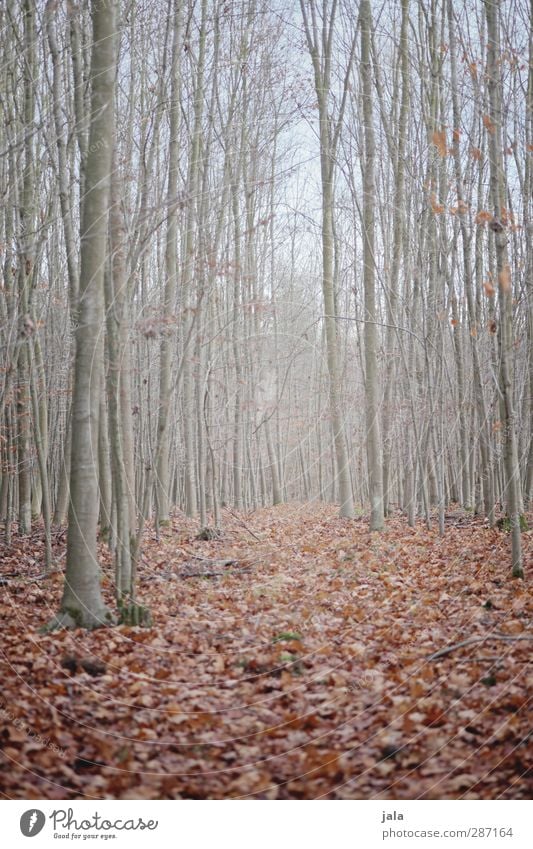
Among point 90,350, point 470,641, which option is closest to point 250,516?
point 90,350

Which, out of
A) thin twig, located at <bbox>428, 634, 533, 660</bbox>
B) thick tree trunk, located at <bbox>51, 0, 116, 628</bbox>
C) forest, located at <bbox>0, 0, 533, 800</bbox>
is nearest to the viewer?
forest, located at <bbox>0, 0, 533, 800</bbox>

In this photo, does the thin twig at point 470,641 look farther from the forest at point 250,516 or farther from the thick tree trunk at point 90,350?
the thick tree trunk at point 90,350

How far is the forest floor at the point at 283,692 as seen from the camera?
2.73 meters

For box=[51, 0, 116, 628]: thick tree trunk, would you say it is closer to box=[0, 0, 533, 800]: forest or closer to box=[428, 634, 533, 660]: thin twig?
box=[0, 0, 533, 800]: forest

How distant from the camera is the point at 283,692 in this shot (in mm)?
3523

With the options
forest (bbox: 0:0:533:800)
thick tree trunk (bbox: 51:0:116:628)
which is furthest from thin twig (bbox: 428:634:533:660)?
thick tree trunk (bbox: 51:0:116:628)

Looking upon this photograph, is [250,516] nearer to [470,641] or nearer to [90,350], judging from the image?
[90,350]

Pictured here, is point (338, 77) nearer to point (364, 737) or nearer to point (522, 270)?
point (522, 270)

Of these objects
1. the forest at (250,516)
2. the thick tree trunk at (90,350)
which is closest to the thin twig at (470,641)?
the forest at (250,516)

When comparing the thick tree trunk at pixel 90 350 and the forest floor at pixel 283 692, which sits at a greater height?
the thick tree trunk at pixel 90 350

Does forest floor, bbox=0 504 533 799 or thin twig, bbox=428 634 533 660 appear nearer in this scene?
forest floor, bbox=0 504 533 799

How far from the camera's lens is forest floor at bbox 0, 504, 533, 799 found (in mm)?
2727

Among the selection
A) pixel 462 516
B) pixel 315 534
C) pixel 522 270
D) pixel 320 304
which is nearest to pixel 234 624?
pixel 315 534

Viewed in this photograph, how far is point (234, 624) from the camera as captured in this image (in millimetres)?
4918
